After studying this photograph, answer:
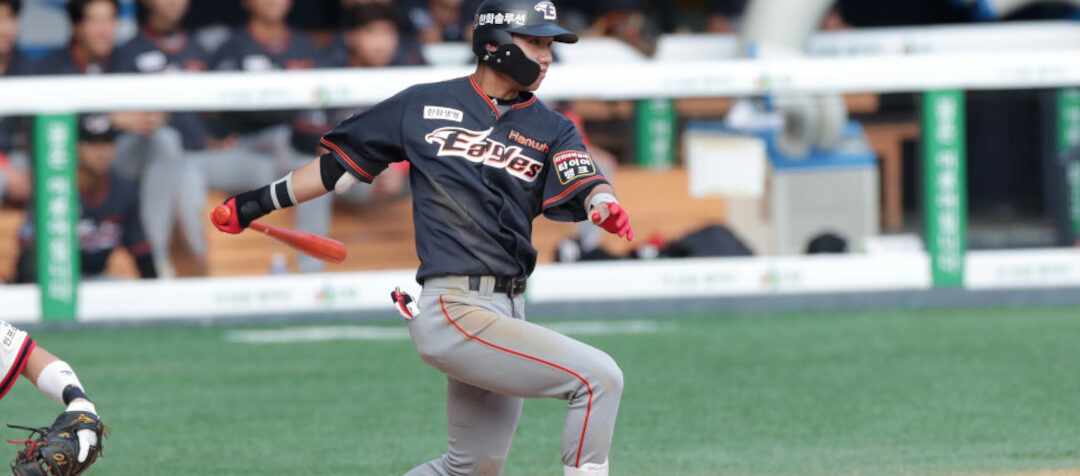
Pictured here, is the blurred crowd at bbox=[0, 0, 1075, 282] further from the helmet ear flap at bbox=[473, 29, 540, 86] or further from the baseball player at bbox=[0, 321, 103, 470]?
the helmet ear flap at bbox=[473, 29, 540, 86]

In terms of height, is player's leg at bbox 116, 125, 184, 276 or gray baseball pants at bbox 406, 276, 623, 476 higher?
gray baseball pants at bbox 406, 276, 623, 476

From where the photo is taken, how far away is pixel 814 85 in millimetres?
10258

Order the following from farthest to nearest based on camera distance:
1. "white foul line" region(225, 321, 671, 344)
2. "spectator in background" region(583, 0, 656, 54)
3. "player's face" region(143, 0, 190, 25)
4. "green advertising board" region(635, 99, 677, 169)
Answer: "spectator in background" region(583, 0, 656, 54) < "player's face" region(143, 0, 190, 25) < "green advertising board" region(635, 99, 677, 169) < "white foul line" region(225, 321, 671, 344)

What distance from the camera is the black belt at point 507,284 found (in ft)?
14.5

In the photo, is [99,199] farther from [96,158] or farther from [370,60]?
[370,60]

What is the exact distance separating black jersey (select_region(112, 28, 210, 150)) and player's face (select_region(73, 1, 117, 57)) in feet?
0.31

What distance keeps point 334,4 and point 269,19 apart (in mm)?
4680

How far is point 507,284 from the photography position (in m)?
4.48

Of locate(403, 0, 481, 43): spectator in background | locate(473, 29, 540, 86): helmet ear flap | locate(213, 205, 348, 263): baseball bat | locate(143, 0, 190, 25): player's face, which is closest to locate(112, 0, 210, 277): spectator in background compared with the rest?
locate(143, 0, 190, 25): player's face

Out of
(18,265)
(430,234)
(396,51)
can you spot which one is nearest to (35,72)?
(18,265)

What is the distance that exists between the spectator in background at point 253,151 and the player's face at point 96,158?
1.54 ft

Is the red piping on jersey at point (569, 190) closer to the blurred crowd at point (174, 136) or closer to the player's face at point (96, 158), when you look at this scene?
the blurred crowd at point (174, 136)

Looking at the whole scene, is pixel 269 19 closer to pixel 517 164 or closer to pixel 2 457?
pixel 2 457

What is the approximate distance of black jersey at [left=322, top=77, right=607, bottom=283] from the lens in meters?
4.42
